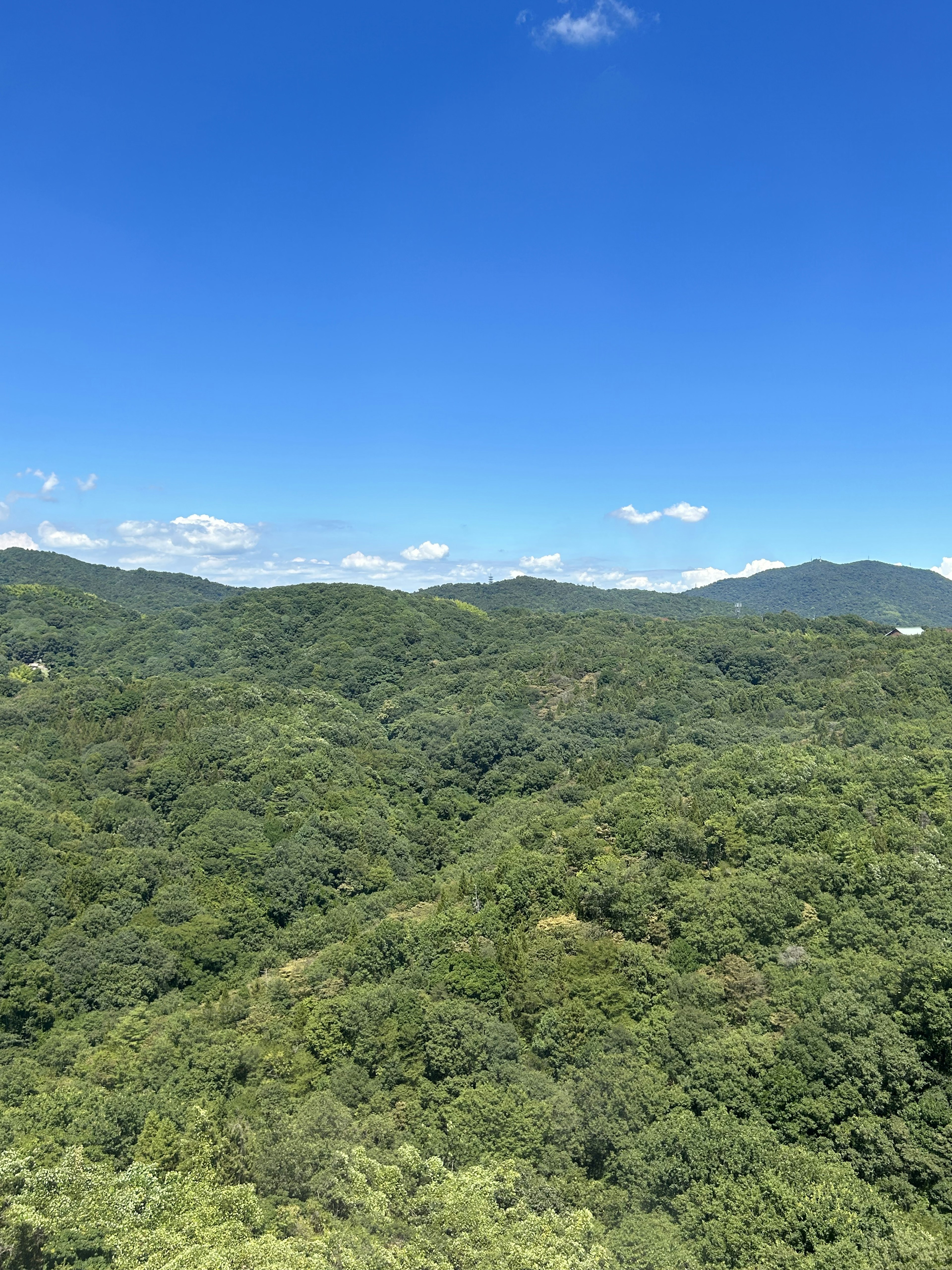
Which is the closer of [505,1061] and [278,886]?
[505,1061]

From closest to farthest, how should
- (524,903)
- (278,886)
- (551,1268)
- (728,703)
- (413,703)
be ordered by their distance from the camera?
1. (551,1268)
2. (524,903)
3. (278,886)
4. (728,703)
5. (413,703)

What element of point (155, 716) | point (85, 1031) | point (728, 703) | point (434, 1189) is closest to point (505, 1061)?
point (434, 1189)

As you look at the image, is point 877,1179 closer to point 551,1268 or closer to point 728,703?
point 551,1268

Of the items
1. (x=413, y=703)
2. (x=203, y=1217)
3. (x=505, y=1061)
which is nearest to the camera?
(x=203, y=1217)

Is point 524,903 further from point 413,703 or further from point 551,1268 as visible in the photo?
point 413,703

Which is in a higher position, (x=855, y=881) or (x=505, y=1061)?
(x=855, y=881)

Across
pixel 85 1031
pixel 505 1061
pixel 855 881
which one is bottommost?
pixel 85 1031
